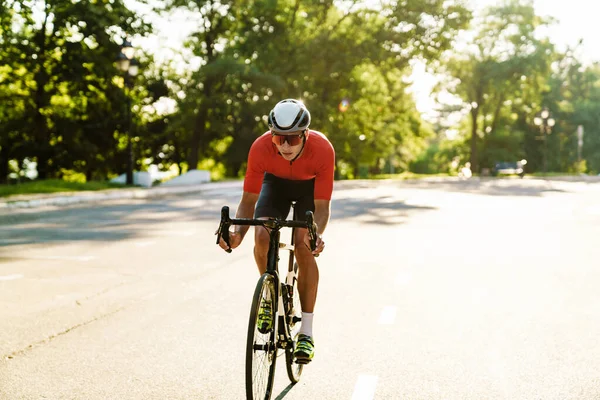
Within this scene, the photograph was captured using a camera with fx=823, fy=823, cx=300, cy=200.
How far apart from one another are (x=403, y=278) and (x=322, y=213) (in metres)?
5.06

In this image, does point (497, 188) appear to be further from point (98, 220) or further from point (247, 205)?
point (247, 205)

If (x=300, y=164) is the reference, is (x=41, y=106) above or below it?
above

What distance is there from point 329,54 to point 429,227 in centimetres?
3339

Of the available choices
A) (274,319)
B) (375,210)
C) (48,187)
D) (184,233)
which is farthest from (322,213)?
(48,187)

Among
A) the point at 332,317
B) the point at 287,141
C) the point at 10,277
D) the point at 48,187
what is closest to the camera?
the point at 287,141

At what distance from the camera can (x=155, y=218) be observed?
1945 cm

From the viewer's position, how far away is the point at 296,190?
520 cm

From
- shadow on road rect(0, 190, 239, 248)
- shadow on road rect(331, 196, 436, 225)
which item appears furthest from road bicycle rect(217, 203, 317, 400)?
shadow on road rect(331, 196, 436, 225)

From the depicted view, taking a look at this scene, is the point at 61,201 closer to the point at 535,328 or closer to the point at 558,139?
the point at 535,328

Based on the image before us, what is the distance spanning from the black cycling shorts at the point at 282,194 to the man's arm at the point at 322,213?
0.15m

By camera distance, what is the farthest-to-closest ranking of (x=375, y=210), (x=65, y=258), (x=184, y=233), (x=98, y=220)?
1. (x=375, y=210)
2. (x=98, y=220)
3. (x=184, y=233)
4. (x=65, y=258)

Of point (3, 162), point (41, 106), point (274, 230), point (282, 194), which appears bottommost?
point (3, 162)

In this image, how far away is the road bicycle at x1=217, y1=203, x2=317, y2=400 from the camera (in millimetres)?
4105

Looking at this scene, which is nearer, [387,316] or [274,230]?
[274,230]
